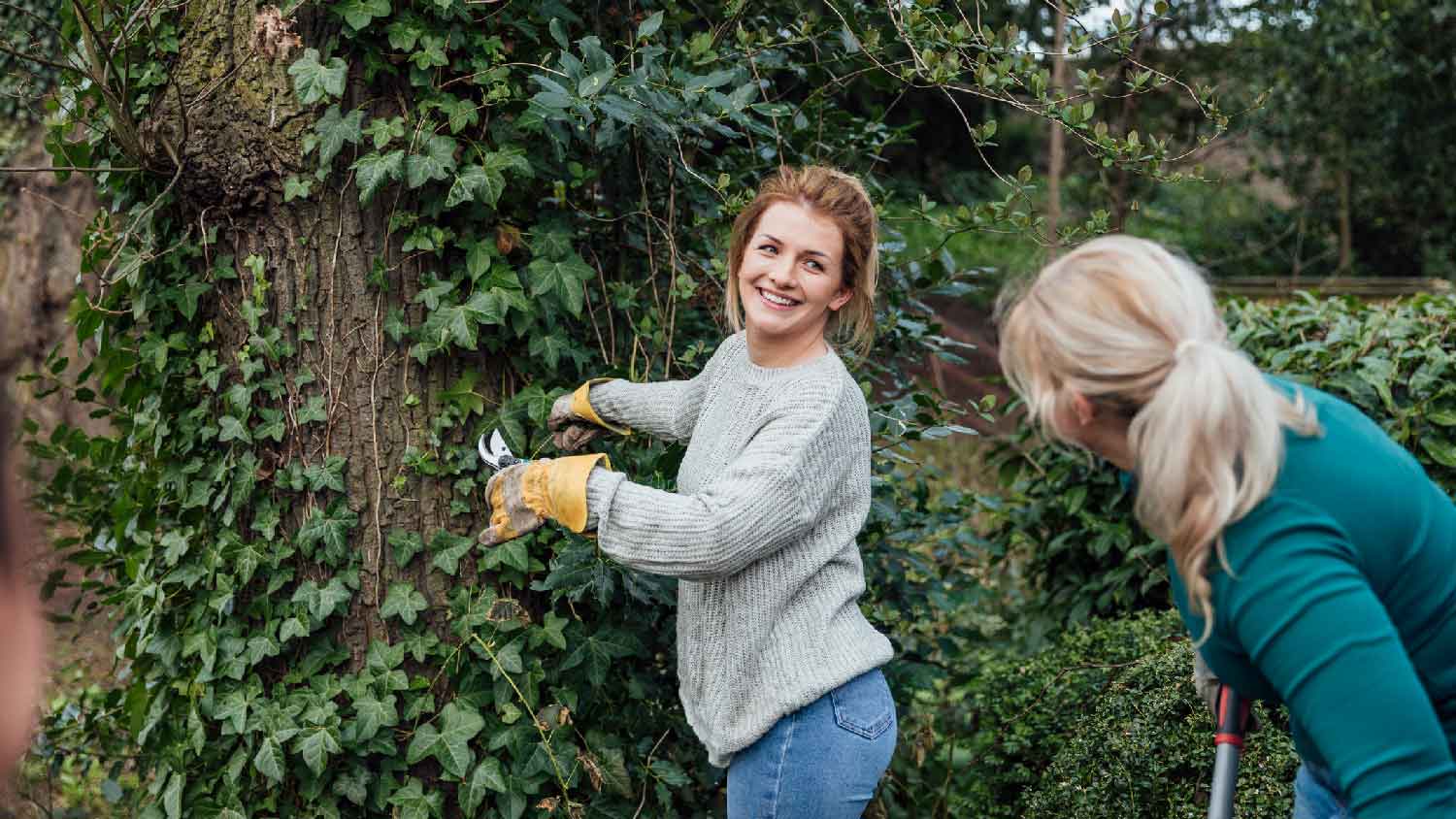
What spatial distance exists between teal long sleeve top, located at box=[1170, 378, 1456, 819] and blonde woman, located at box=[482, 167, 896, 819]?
27.4 inches

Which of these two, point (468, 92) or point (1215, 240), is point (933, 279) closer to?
point (468, 92)

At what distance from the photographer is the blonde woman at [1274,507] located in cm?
139

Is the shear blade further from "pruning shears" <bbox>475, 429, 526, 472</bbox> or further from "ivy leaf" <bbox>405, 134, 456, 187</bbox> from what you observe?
"ivy leaf" <bbox>405, 134, 456, 187</bbox>

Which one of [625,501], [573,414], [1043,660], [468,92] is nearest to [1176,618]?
[1043,660]

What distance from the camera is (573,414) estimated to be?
2623 millimetres

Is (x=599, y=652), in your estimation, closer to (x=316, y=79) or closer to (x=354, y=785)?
(x=354, y=785)

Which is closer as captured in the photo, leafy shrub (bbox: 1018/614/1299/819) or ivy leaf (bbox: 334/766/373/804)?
ivy leaf (bbox: 334/766/373/804)

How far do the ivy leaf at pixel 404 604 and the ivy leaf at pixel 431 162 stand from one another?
2.92ft

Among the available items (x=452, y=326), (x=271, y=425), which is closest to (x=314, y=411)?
(x=271, y=425)

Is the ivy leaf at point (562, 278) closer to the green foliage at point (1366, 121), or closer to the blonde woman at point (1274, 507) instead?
the blonde woman at point (1274, 507)

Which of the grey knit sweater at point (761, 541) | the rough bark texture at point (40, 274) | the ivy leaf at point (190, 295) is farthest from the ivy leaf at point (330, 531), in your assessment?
the rough bark texture at point (40, 274)

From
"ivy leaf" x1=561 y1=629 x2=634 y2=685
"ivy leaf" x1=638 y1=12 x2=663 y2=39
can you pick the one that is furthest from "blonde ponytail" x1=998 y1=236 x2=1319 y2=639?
"ivy leaf" x1=561 y1=629 x2=634 y2=685

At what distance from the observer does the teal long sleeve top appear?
139 centimetres

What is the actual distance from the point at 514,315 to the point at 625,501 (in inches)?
35.2
